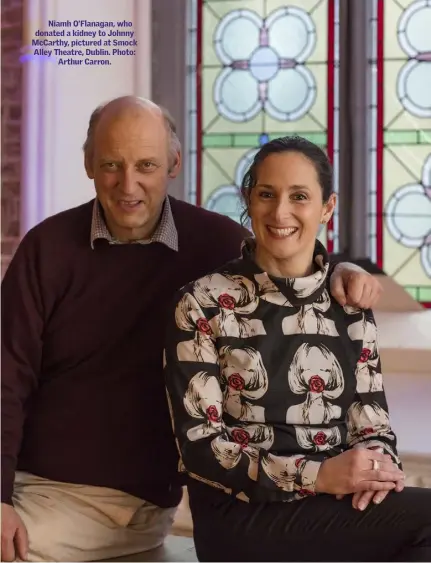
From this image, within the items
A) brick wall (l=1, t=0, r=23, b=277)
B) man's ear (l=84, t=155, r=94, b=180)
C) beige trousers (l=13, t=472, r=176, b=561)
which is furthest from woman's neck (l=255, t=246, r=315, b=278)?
brick wall (l=1, t=0, r=23, b=277)

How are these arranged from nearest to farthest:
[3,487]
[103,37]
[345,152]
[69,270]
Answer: [3,487] < [69,270] < [103,37] < [345,152]

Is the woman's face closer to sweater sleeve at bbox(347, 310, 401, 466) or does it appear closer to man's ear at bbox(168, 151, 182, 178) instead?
sweater sleeve at bbox(347, 310, 401, 466)

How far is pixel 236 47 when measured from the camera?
4.07 meters

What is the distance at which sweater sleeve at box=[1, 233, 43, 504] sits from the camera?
188 cm

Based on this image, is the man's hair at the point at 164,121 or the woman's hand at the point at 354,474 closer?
the woman's hand at the point at 354,474

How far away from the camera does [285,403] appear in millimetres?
1680

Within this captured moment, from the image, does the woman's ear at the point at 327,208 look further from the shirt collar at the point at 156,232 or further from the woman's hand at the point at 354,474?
the woman's hand at the point at 354,474

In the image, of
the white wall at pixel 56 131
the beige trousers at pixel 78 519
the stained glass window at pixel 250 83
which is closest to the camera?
the beige trousers at pixel 78 519

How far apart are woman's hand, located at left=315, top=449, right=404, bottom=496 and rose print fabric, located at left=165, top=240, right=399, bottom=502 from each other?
0.14ft

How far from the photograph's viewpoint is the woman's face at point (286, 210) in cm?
172

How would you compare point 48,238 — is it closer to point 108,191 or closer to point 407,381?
point 108,191

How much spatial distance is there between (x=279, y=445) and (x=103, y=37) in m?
1.03

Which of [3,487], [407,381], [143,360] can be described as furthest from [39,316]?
[407,381]

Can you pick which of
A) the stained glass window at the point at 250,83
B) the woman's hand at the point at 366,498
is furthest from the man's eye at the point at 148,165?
the stained glass window at the point at 250,83
